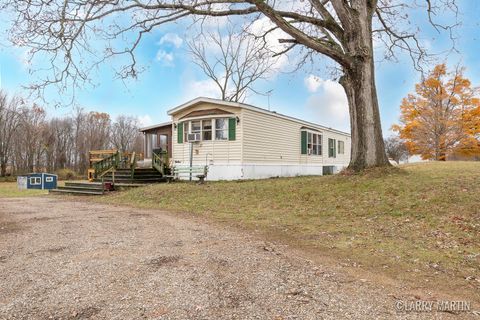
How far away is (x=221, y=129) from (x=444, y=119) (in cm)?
1918

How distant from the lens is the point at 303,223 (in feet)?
23.3

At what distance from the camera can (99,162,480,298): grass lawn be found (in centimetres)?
445

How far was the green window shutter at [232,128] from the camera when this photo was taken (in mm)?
15656

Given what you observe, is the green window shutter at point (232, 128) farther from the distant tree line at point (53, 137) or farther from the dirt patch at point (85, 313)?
the distant tree line at point (53, 137)

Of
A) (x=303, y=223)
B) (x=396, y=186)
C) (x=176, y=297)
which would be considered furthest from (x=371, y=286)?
(x=396, y=186)

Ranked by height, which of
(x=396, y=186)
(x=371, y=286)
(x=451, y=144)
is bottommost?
(x=371, y=286)

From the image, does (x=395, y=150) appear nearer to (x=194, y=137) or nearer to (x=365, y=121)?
(x=194, y=137)

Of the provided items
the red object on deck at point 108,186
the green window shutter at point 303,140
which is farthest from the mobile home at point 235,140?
the red object on deck at point 108,186

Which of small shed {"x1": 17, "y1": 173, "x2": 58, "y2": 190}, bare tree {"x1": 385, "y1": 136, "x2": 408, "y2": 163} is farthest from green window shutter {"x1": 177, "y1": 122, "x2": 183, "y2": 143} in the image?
bare tree {"x1": 385, "y1": 136, "x2": 408, "y2": 163}

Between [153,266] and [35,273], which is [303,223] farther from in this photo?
[35,273]

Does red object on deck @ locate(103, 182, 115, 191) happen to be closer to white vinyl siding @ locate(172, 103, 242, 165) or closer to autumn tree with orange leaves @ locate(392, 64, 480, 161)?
white vinyl siding @ locate(172, 103, 242, 165)

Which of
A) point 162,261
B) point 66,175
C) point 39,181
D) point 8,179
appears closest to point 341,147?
point 39,181

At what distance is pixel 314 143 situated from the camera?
21.7 m

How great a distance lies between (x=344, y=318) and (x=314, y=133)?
63.6 ft
